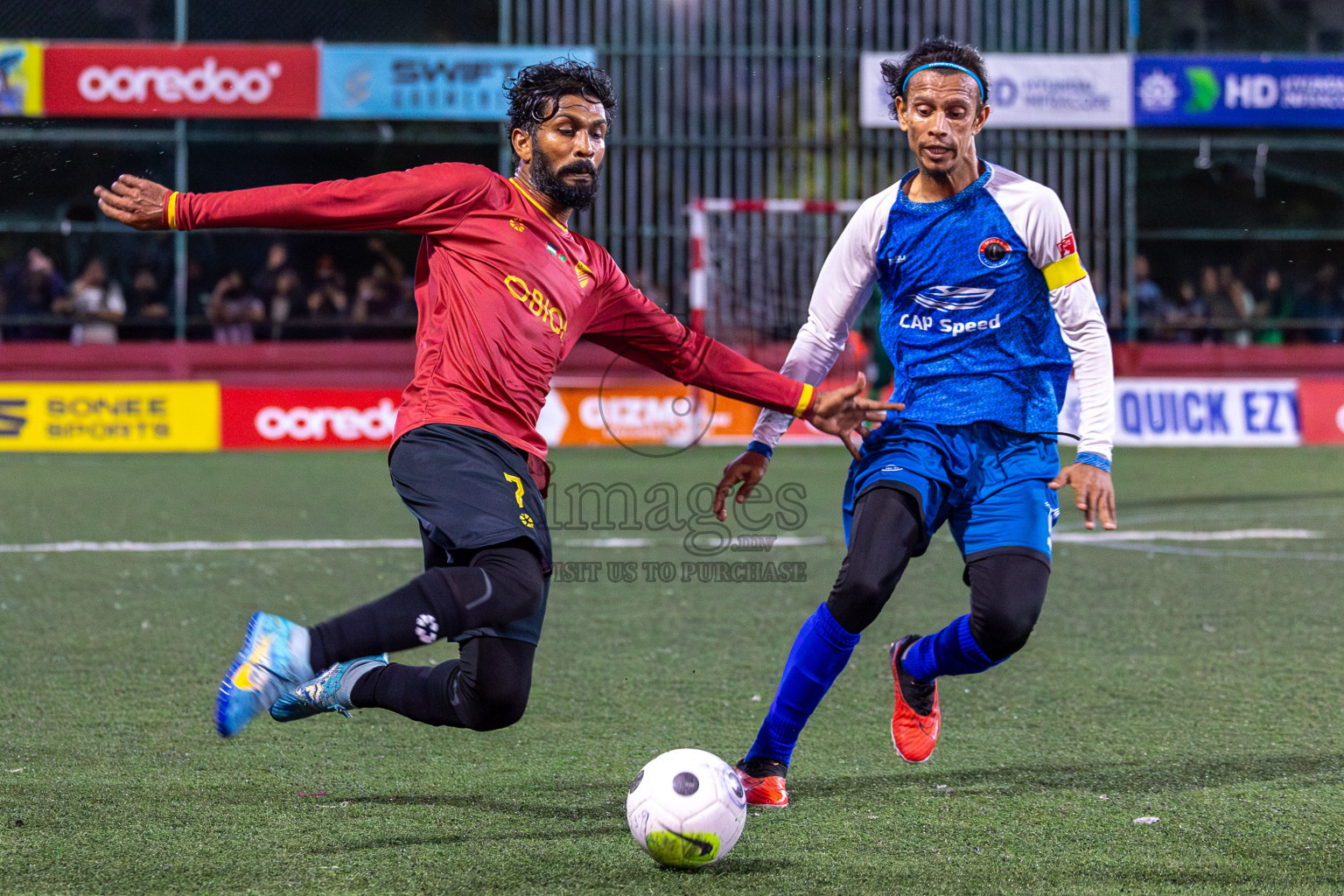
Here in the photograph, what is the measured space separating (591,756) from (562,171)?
1783 mm

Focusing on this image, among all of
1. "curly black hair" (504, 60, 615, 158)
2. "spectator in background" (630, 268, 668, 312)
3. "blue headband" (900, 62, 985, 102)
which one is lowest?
"curly black hair" (504, 60, 615, 158)

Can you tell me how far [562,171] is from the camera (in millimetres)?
4031

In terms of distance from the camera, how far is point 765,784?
407cm

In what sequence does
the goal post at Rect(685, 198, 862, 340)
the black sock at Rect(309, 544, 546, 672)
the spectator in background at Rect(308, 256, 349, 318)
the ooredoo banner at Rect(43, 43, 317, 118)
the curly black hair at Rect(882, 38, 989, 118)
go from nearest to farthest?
the black sock at Rect(309, 544, 546, 672), the curly black hair at Rect(882, 38, 989, 118), the goal post at Rect(685, 198, 862, 340), the ooredoo banner at Rect(43, 43, 317, 118), the spectator in background at Rect(308, 256, 349, 318)

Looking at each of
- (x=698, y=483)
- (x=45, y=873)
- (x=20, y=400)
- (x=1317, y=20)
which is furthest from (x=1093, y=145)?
(x=45, y=873)

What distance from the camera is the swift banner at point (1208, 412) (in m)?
15.8

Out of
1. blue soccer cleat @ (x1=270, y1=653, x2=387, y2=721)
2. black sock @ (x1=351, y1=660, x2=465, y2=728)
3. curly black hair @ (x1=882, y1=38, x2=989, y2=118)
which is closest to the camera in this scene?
black sock @ (x1=351, y1=660, x2=465, y2=728)

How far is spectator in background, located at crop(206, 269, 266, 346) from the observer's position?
18.4m

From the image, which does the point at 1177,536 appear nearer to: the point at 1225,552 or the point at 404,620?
the point at 1225,552

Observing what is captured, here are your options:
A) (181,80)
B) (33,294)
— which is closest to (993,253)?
(181,80)

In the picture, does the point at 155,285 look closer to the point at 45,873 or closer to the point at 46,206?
the point at 46,206

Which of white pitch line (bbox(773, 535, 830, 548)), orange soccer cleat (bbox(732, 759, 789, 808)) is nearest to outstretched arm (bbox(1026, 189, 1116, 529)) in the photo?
orange soccer cleat (bbox(732, 759, 789, 808))

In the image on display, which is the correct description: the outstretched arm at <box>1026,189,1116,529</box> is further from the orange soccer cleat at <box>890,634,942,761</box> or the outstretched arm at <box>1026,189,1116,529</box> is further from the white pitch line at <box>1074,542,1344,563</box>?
the white pitch line at <box>1074,542,1344,563</box>

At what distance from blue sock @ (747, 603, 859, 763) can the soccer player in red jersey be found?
568 mm
